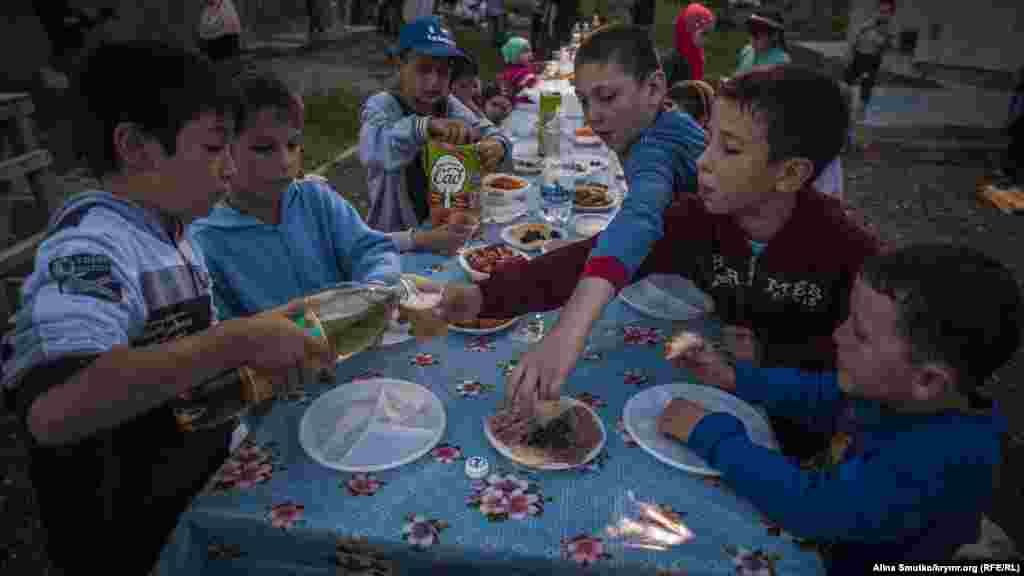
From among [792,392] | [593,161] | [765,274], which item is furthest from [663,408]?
[593,161]

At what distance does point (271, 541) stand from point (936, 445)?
4.75 ft

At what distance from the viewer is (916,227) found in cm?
631

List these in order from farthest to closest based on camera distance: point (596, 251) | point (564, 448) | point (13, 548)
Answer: point (13, 548) < point (596, 251) < point (564, 448)

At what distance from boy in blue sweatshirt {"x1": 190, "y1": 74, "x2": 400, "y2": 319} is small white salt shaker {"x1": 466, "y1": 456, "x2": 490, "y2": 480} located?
0.90m

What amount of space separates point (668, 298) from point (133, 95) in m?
1.86

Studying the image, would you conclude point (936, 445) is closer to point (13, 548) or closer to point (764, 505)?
point (764, 505)

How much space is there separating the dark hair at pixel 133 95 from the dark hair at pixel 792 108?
1586 millimetres

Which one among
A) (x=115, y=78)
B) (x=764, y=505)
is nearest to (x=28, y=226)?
(x=115, y=78)

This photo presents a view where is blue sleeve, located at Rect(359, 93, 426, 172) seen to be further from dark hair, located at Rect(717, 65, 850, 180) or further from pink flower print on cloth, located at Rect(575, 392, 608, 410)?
pink flower print on cloth, located at Rect(575, 392, 608, 410)

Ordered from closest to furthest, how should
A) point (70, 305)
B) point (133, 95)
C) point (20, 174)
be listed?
point (70, 305) → point (133, 95) → point (20, 174)

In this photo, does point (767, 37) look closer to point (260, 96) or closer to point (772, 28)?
point (772, 28)

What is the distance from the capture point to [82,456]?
145 cm

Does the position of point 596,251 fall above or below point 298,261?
above

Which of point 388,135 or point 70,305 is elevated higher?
point 388,135
